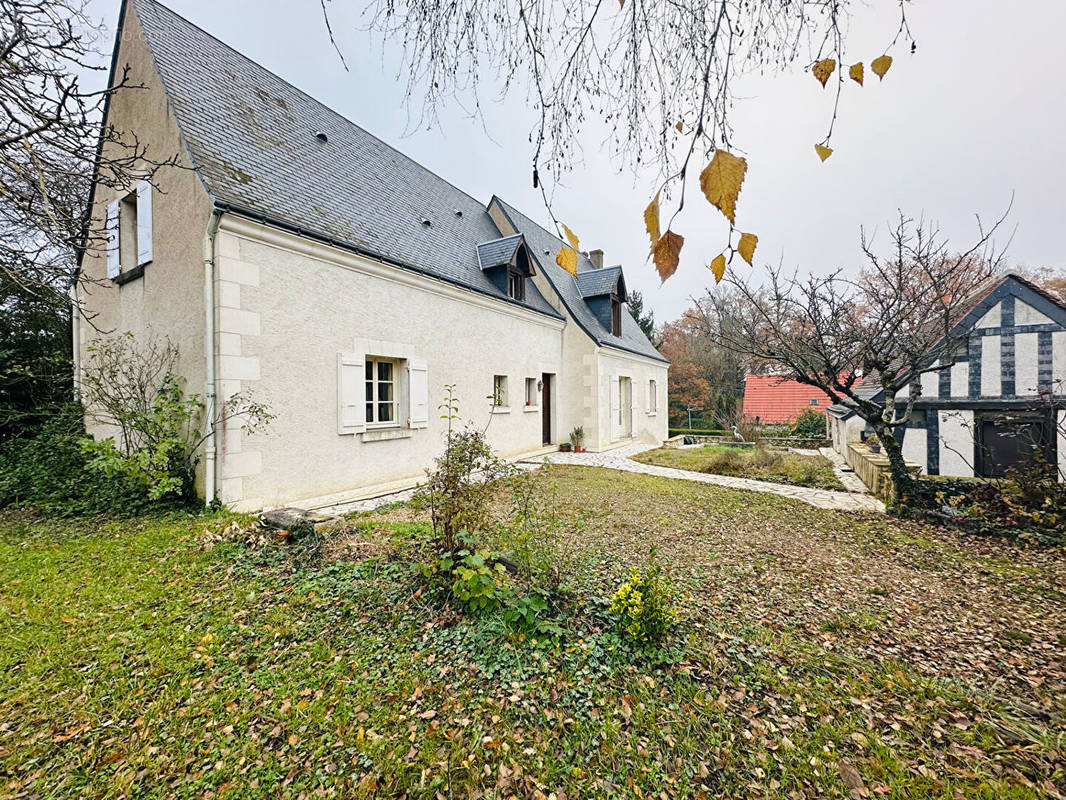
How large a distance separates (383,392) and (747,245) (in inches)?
287

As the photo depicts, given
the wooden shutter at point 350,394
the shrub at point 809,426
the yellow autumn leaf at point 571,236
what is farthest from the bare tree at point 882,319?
the shrub at point 809,426

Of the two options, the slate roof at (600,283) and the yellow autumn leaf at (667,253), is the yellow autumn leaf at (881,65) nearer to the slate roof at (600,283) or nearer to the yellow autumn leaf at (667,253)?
the yellow autumn leaf at (667,253)

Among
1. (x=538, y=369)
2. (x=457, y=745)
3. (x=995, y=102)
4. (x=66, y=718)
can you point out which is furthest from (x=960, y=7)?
(x=538, y=369)

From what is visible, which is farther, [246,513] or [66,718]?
[246,513]

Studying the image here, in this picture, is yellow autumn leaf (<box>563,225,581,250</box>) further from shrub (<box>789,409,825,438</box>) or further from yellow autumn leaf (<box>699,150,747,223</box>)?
shrub (<box>789,409,825,438</box>)

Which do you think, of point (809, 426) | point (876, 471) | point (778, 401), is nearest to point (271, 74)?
point (876, 471)

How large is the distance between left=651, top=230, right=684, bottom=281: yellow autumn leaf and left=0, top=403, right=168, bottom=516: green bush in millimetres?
6260

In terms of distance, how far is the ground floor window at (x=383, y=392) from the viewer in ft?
24.1

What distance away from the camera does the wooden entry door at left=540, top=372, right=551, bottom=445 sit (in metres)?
12.2

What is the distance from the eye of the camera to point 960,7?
57.8 inches

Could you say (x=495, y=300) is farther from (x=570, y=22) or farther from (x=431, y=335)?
(x=570, y=22)

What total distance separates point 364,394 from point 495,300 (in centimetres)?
410

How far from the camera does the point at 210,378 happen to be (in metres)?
5.20

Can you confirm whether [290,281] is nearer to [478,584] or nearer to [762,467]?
[478,584]
